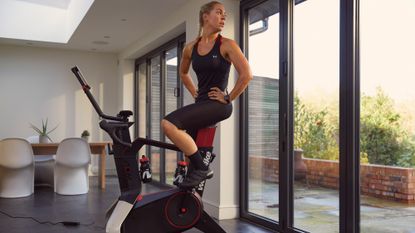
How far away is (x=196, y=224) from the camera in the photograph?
2529mm

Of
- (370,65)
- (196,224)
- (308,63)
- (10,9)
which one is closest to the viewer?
(196,224)

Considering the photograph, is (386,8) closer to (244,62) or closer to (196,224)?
(244,62)

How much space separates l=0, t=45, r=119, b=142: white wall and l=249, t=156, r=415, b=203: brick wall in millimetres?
5660

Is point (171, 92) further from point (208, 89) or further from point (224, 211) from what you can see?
point (208, 89)

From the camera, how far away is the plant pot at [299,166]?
3.32 meters

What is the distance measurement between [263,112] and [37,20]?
16.1 ft

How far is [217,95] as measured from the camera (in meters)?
2.37

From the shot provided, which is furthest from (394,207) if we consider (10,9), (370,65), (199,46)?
(10,9)

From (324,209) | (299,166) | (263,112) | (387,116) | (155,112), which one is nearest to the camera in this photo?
(387,116)

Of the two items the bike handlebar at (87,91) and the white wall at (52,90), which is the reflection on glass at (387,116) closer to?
the bike handlebar at (87,91)

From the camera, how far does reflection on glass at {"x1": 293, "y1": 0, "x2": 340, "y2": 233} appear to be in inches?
119

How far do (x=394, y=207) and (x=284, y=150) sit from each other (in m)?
1.05

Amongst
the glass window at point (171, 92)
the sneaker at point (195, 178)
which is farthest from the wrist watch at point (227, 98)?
the glass window at point (171, 92)

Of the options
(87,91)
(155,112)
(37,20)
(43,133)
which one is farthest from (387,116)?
(37,20)
